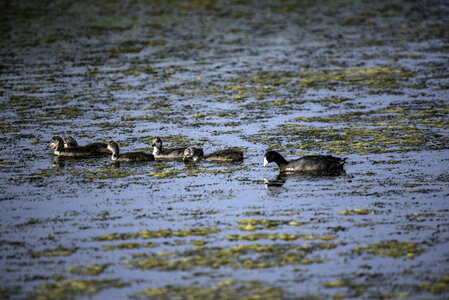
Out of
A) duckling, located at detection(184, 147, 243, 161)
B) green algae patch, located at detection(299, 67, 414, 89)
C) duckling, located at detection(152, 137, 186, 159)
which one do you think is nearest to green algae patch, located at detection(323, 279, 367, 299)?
duckling, located at detection(184, 147, 243, 161)

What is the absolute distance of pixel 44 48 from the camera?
1166 inches

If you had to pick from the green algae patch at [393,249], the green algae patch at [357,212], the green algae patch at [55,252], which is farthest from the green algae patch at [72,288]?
the green algae patch at [357,212]

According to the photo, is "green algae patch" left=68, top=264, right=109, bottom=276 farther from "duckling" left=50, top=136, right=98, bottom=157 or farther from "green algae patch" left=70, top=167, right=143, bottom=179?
"duckling" left=50, top=136, right=98, bottom=157

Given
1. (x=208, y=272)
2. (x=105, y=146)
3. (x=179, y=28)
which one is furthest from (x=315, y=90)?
(x=179, y=28)

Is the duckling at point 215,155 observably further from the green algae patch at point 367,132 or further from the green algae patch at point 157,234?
the green algae patch at point 157,234

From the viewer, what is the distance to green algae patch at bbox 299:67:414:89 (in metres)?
22.0

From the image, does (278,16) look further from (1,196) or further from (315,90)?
(1,196)

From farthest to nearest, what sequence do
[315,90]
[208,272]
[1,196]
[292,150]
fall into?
[315,90] → [292,150] → [1,196] → [208,272]

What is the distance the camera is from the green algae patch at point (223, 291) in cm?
846

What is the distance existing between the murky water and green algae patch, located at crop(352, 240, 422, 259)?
3cm

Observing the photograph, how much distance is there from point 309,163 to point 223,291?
552 cm

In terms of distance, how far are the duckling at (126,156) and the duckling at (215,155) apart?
0.77 m

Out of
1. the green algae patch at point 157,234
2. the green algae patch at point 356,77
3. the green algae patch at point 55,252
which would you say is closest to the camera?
the green algae patch at point 55,252

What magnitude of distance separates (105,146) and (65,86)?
7.61 metres
